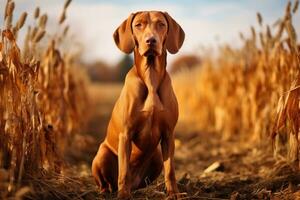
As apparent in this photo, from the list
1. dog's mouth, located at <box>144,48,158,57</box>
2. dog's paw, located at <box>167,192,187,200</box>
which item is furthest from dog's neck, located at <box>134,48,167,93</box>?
dog's paw, located at <box>167,192,187,200</box>

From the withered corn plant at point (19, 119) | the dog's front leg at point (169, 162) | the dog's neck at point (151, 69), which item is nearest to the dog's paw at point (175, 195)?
the dog's front leg at point (169, 162)

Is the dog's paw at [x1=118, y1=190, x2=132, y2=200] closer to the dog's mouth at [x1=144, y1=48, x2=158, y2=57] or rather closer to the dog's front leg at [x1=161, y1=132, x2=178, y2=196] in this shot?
the dog's front leg at [x1=161, y1=132, x2=178, y2=196]

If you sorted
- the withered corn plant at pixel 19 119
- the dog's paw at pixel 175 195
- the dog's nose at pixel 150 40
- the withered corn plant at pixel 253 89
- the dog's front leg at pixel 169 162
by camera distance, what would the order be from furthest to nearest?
the withered corn plant at pixel 253 89, the dog's front leg at pixel 169 162, the dog's paw at pixel 175 195, the dog's nose at pixel 150 40, the withered corn plant at pixel 19 119

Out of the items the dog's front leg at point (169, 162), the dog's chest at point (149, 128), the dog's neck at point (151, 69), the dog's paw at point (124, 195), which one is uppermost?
the dog's neck at point (151, 69)

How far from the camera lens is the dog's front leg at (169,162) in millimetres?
4203

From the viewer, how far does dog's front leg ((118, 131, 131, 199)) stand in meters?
4.17

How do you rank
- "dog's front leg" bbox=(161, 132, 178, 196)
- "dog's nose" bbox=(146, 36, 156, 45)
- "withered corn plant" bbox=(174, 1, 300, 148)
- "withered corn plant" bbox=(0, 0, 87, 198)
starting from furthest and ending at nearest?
"withered corn plant" bbox=(174, 1, 300, 148) < "dog's front leg" bbox=(161, 132, 178, 196) < "dog's nose" bbox=(146, 36, 156, 45) < "withered corn plant" bbox=(0, 0, 87, 198)

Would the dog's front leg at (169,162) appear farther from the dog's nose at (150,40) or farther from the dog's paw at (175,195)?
the dog's nose at (150,40)

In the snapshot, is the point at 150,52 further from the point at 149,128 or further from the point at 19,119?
the point at 19,119

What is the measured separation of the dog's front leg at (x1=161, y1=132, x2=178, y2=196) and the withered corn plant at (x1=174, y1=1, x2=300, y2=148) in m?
1.22

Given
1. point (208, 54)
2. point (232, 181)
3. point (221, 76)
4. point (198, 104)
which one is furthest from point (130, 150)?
point (198, 104)

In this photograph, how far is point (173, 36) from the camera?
4270mm

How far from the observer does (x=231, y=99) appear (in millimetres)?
9938

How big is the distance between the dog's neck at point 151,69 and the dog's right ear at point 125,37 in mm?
A: 90
